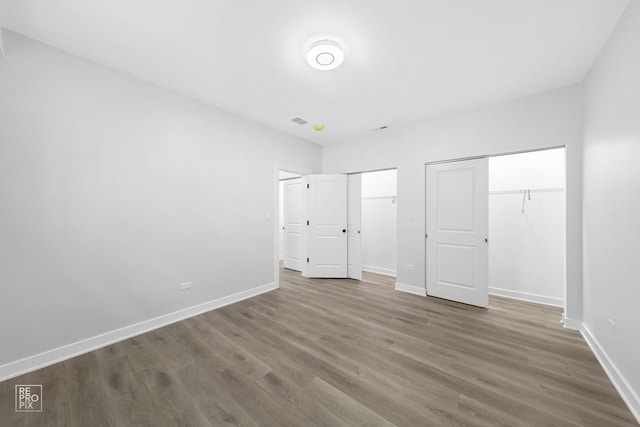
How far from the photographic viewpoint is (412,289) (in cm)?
383

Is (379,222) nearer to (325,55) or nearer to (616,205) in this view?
(616,205)

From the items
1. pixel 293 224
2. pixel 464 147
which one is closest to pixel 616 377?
pixel 464 147

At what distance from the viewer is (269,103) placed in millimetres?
3113

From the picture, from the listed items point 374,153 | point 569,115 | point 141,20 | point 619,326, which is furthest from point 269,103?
point 619,326

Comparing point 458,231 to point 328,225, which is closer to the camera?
point 458,231

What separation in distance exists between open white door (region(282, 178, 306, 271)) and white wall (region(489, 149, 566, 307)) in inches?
143

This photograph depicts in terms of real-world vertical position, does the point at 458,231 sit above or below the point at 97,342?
above

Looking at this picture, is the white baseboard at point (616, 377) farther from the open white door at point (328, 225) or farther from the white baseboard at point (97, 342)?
the white baseboard at point (97, 342)

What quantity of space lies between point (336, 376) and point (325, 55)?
9.00 ft

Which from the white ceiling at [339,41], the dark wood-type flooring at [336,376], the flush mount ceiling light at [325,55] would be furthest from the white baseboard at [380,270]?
the flush mount ceiling light at [325,55]

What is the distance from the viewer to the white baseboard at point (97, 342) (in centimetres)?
186

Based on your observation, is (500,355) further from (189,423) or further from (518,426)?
(189,423)

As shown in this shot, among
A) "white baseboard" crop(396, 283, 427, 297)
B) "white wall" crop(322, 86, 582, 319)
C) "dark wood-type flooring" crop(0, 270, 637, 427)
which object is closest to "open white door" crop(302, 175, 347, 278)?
"white wall" crop(322, 86, 582, 319)

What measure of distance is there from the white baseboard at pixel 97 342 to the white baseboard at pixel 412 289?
2724mm
